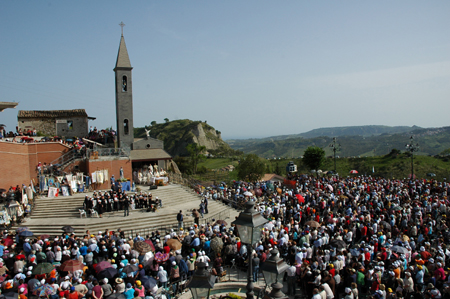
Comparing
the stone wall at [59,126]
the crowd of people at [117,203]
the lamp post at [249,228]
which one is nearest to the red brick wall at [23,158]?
the crowd of people at [117,203]

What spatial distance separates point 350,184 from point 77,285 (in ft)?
72.9

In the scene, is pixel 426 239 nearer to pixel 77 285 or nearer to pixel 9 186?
pixel 77 285

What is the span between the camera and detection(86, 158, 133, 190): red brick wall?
24703 mm

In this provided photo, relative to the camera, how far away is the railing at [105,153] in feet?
82.8

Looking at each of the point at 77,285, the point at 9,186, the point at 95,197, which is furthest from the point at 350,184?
the point at 9,186

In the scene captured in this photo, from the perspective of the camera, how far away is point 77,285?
9836 mm

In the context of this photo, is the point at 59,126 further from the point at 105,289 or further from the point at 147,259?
the point at 105,289

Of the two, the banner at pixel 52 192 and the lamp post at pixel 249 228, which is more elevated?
the lamp post at pixel 249 228

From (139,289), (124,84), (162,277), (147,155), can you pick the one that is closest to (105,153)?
(147,155)

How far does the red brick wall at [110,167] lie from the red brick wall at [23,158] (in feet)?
11.1

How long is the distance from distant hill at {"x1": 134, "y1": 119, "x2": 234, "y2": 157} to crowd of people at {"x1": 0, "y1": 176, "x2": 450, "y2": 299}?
101395 mm

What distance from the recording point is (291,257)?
13.2 meters

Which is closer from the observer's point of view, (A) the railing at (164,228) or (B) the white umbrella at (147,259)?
(B) the white umbrella at (147,259)

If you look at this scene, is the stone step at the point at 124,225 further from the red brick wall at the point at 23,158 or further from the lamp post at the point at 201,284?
the lamp post at the point at 201,284
